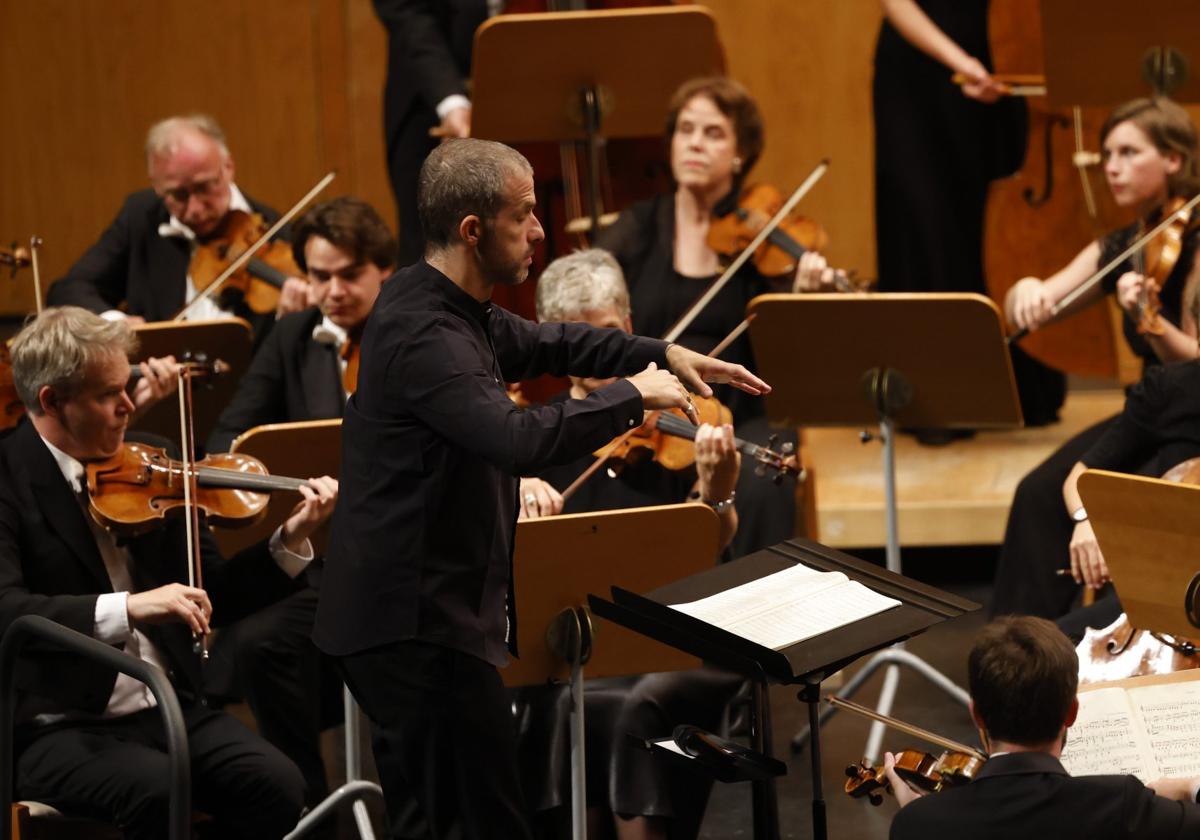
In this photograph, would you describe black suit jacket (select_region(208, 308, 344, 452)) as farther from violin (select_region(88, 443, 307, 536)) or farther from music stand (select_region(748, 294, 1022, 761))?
music stand (select_region(748, 294, 1022, 761))

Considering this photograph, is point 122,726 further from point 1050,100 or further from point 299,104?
point 299,104

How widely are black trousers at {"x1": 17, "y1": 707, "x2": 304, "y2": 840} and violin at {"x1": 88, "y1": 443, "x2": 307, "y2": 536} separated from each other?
12.7 inches

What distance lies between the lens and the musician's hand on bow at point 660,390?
2.30 meters

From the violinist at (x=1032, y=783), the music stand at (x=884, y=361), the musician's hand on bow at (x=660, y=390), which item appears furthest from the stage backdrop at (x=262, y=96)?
the violinist at (x=1032, y=783)

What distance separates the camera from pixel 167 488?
295 cm

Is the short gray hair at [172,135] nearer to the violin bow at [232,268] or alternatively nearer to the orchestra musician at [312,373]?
the violin bow at [232,268]

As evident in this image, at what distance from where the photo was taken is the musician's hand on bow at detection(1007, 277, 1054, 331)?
152 inches

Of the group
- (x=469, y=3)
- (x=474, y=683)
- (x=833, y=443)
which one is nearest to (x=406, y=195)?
(x=469, y=3)

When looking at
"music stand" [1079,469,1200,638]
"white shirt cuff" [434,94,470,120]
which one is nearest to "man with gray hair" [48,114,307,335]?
"white shirt cuff" [434,94,470,120]

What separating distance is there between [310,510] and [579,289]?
0.64 metres

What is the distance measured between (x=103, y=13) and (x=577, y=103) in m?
2.64

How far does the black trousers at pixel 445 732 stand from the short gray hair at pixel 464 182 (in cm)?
57

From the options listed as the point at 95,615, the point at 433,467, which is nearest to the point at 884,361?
the point at 433,467

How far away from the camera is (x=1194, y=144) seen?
3.83m
